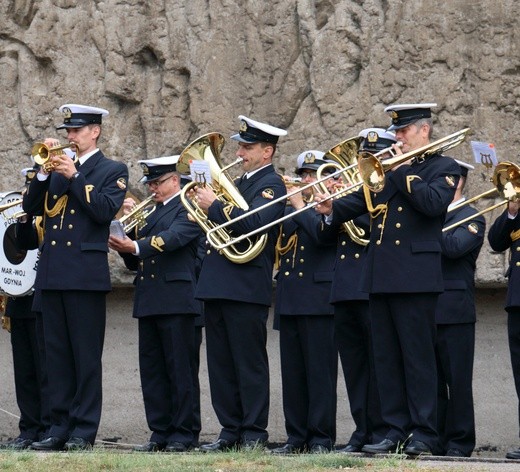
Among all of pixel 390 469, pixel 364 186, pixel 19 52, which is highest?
pixel 19 52

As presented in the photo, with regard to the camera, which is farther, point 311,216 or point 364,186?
point 311,216

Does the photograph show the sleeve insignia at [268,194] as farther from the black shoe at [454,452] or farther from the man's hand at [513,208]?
Answer: the black shoe at [454,452]

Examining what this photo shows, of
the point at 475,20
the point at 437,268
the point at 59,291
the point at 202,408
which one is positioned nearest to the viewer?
the point at 437,268

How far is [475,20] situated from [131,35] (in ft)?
9.55

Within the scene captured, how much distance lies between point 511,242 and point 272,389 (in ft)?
11.5

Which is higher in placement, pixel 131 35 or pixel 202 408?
pixel 131 35

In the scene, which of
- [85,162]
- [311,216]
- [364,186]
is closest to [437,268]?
[364,186]

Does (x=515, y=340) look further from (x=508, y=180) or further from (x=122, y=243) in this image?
(x=122, y=243)

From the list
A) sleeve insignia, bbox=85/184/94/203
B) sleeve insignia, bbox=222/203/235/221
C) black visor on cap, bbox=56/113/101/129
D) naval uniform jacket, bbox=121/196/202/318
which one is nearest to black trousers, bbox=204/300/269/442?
sleeve insignia, bbox=222/203/235/221

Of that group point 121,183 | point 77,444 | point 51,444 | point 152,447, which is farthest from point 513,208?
point 51,444

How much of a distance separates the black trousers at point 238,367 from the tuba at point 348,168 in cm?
77

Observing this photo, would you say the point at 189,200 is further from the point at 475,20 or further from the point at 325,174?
the point at 475,20

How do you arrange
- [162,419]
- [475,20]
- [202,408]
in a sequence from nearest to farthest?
[162,419], [475,20], [202,408]

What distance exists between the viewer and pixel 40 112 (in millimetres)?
12414
